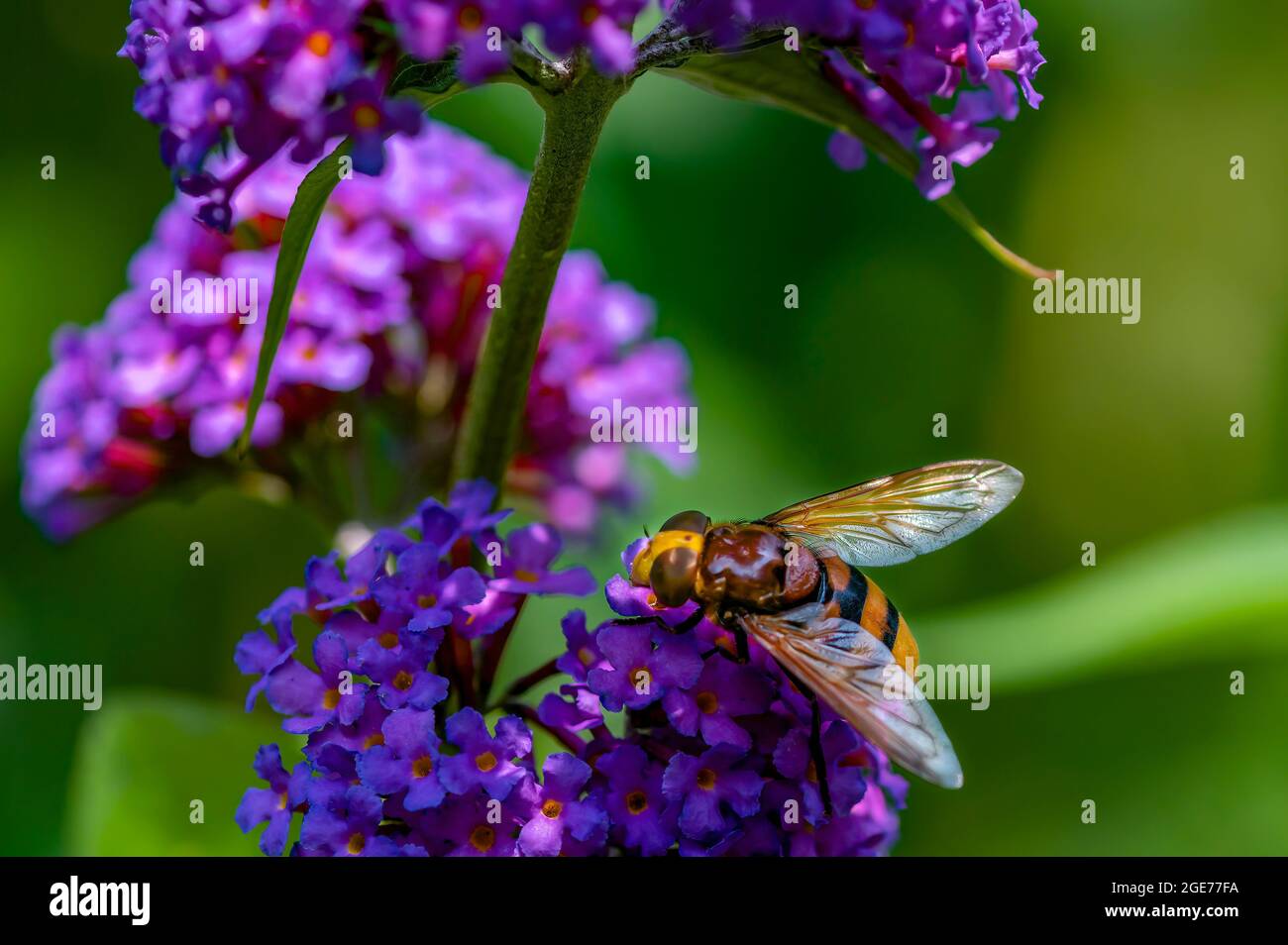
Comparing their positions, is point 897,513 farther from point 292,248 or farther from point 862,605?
point 292,248

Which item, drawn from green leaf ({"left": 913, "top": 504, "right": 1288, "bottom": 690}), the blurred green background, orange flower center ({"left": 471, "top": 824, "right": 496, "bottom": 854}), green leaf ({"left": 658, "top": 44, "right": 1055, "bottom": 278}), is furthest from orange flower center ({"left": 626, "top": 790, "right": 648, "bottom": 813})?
the blurred green background

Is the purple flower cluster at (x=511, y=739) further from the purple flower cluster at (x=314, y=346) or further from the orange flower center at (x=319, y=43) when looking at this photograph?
the purple flower cluster at (x=314, y=346)

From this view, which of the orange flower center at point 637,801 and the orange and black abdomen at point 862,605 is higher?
the orange and black abdomen at point 862,605

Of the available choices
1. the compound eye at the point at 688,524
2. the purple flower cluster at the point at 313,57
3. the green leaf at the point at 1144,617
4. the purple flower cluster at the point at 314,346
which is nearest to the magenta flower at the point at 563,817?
the compound eye at the point at 688,524
